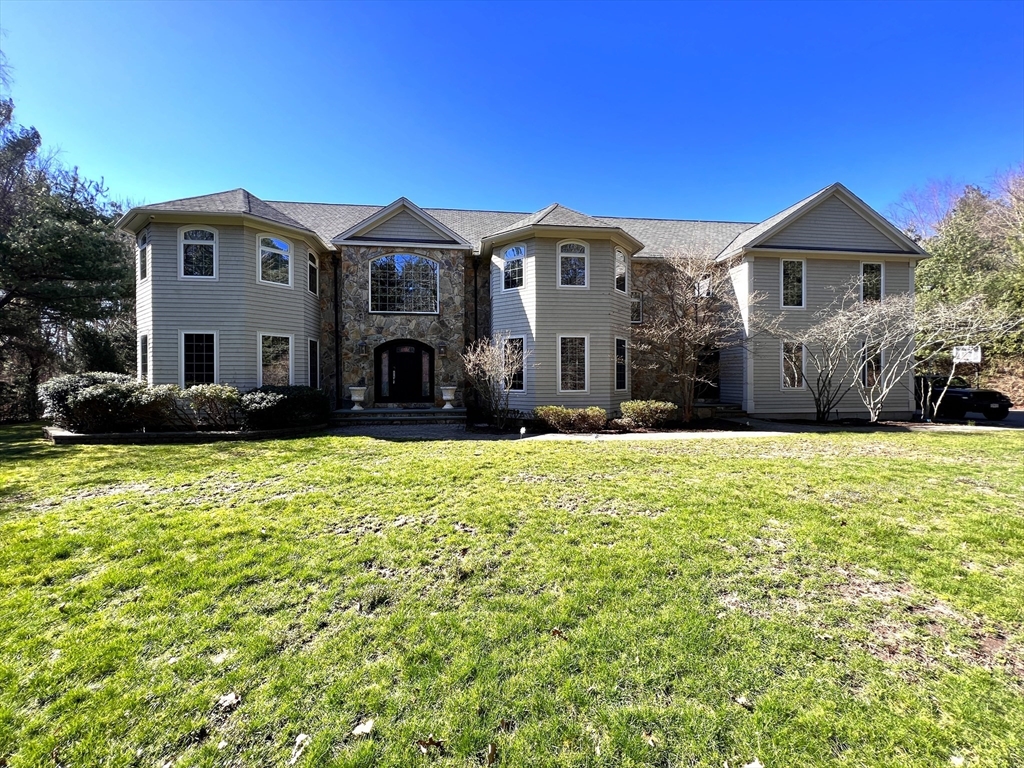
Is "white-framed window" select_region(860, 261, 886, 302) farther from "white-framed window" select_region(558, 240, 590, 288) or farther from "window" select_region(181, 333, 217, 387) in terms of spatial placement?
"window" select_region(181, 333, 217, 387)

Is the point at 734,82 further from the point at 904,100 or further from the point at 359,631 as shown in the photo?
the point at 359,631

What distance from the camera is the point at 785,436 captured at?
1051cm

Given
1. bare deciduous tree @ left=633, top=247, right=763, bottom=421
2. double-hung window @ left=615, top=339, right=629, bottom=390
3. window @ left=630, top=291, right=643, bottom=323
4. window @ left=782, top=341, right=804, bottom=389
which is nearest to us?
bare deciduous tree @ left=633, top=247, right=763, bottom=421

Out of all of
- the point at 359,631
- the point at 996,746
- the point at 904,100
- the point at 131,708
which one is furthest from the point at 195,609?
the point at 904,100

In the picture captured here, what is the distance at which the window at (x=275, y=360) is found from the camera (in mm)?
12602

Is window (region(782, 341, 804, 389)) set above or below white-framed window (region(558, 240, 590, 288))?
below

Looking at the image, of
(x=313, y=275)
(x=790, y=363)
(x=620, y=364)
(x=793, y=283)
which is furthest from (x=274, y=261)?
(x=790, y=363)

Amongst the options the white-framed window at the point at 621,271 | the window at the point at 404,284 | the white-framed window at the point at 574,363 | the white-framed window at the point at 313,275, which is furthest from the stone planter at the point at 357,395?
the white-framed window at the point at 621,271

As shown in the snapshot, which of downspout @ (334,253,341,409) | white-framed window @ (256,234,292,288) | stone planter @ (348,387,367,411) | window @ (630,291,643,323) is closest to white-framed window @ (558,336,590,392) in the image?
window @ (630,291,643,323)

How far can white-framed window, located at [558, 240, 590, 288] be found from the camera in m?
13.6

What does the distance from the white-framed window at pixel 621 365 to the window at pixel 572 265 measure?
2575 millimetres

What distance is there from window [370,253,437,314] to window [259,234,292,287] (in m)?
2.69

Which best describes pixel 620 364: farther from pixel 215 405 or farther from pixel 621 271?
pixel 215 405

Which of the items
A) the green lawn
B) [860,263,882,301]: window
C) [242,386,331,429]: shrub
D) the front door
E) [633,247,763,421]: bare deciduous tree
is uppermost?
[860,263,882,301]: window
